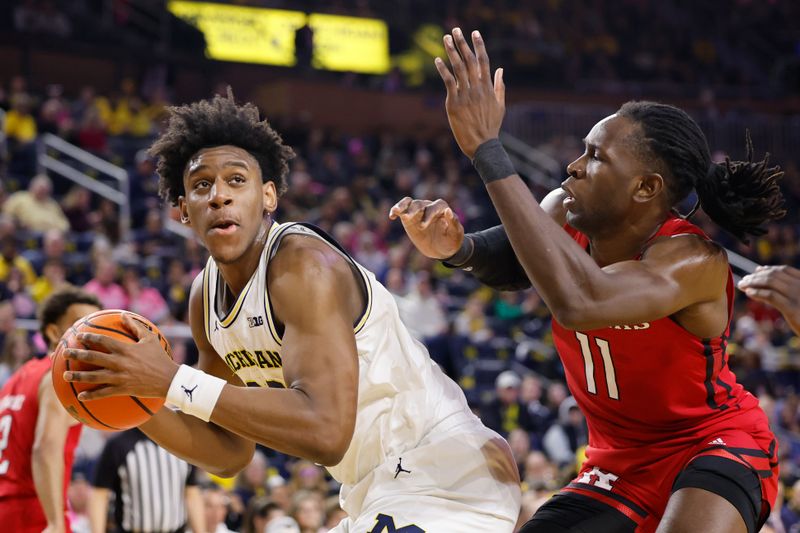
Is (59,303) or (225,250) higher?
(225,250)

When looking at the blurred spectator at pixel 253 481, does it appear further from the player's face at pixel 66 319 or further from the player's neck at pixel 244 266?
the player's neck at pixel 244 266

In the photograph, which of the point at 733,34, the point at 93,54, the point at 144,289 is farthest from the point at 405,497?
the point at 733,34

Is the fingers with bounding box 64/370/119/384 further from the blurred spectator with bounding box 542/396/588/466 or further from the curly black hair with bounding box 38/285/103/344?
the blurred spectator with bounding box 542/396/588/466

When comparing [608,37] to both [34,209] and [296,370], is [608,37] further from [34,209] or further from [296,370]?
[296,370]

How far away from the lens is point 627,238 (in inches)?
138

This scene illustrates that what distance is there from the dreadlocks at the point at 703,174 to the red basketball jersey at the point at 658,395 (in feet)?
0.53

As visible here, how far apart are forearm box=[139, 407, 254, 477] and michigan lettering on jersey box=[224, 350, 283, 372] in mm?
261

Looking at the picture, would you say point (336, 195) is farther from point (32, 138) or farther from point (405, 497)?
point (405, 497)

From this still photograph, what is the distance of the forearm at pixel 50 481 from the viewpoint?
467 cm

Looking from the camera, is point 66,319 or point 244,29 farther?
point 244,29

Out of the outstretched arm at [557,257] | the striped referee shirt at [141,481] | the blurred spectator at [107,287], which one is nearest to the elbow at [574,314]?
the outstretched arm at [557,257]

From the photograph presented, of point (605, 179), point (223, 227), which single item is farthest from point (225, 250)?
point (605, 179)

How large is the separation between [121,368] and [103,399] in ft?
1.04

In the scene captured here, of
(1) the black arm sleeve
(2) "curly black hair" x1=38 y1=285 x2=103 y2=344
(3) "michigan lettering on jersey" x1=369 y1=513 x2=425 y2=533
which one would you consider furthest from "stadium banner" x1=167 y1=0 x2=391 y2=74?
(3) "michigan lettering on jersey" x1=369 y1=513 x2=425 y2=533
